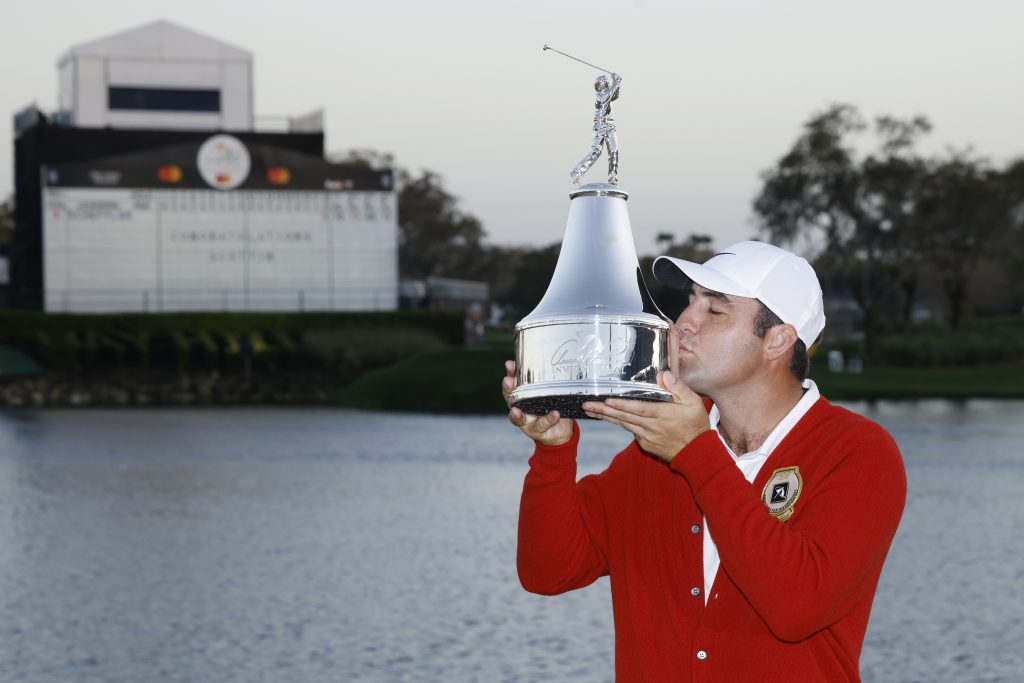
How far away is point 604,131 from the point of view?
3092 millimetres

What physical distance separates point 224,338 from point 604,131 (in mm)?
44243

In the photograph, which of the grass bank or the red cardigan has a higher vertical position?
the red cardigan

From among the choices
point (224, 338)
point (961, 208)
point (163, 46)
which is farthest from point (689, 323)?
point (163, 46)

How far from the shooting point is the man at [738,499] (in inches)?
114

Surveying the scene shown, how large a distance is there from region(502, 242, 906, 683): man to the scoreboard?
5173cm

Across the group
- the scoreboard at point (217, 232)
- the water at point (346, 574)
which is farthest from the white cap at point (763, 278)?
the scoreboard at point (217, 232)

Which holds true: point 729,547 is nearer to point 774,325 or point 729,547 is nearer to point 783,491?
point 783,491

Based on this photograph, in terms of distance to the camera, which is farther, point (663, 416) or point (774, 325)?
point (774, 325)

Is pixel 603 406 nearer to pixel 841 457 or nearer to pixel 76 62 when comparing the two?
pixel 841 457

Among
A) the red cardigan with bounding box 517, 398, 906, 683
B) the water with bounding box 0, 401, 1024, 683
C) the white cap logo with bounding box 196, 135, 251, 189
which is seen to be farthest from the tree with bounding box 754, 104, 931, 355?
the red cardigan with bounding box 517, 398, 906, 683

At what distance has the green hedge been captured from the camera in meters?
44.4

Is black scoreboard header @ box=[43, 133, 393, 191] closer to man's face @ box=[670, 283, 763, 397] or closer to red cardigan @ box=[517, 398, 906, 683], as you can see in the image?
red cardigan @ box=[517, 398, 906, 683]
